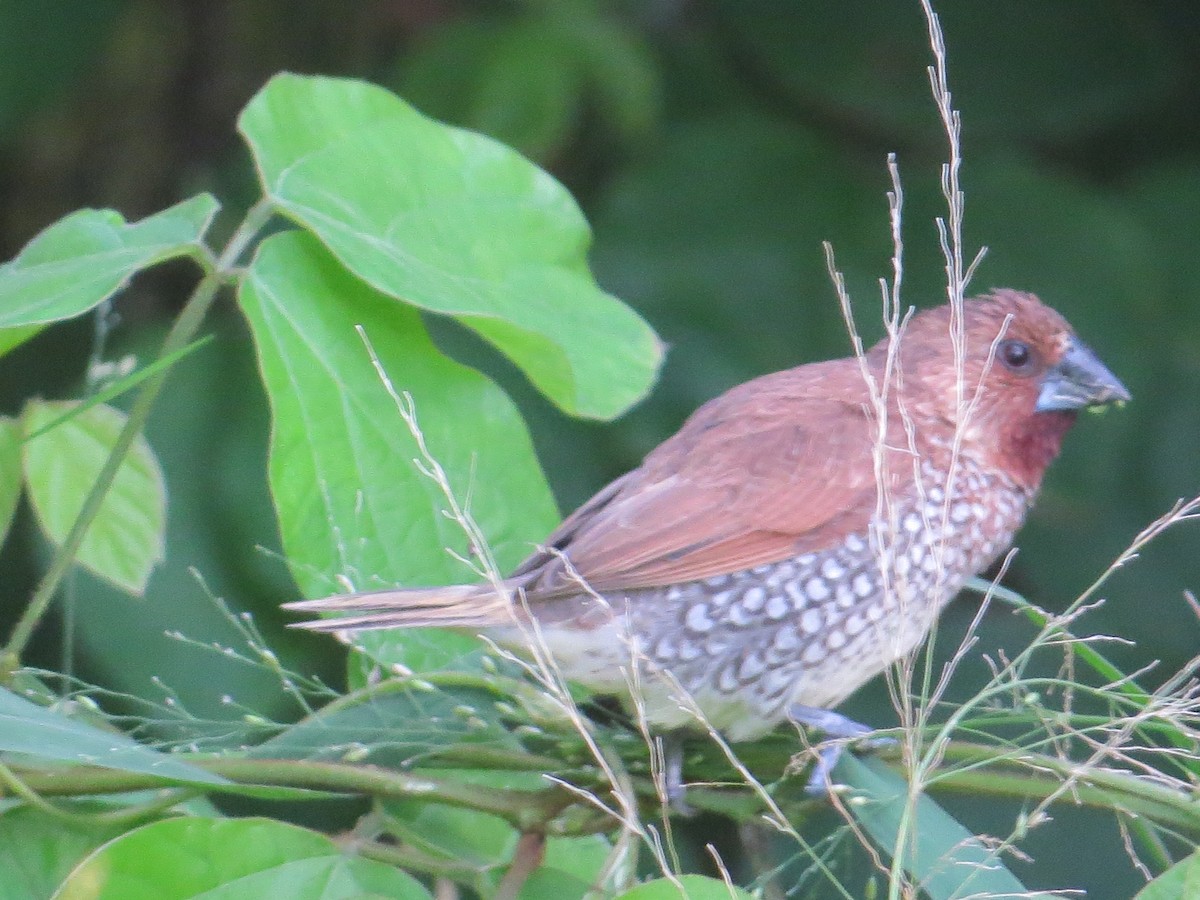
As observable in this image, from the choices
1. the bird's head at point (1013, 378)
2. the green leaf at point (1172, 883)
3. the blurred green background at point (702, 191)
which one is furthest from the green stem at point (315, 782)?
the blurred green background at point (702, 191)

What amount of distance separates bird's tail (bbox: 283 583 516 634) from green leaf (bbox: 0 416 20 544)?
35 cm

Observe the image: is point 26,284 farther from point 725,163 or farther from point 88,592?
point 725,163

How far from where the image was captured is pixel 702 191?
3967mm

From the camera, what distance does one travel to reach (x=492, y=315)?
1.67 metres

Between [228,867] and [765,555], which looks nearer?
[228,867]

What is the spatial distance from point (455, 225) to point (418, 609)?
47 centimetres

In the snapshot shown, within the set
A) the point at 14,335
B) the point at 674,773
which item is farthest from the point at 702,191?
the point at 14,335

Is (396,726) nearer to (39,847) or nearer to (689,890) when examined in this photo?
(39,847)

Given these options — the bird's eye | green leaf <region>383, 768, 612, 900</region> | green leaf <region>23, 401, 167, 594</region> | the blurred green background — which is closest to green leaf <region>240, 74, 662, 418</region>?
green leaf <region>23, 401, 167, 594</region>

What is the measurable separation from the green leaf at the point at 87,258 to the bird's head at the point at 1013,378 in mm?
1102

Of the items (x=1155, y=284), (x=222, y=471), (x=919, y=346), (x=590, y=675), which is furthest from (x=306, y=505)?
(x=1155, y=284)

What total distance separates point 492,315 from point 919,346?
0.90 metres

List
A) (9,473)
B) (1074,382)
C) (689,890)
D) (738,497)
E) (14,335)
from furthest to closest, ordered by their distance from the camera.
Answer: (1074,382)
(738,497)
(9,473)
(14,335)
(689,890)

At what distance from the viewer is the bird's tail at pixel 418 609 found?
166cm
